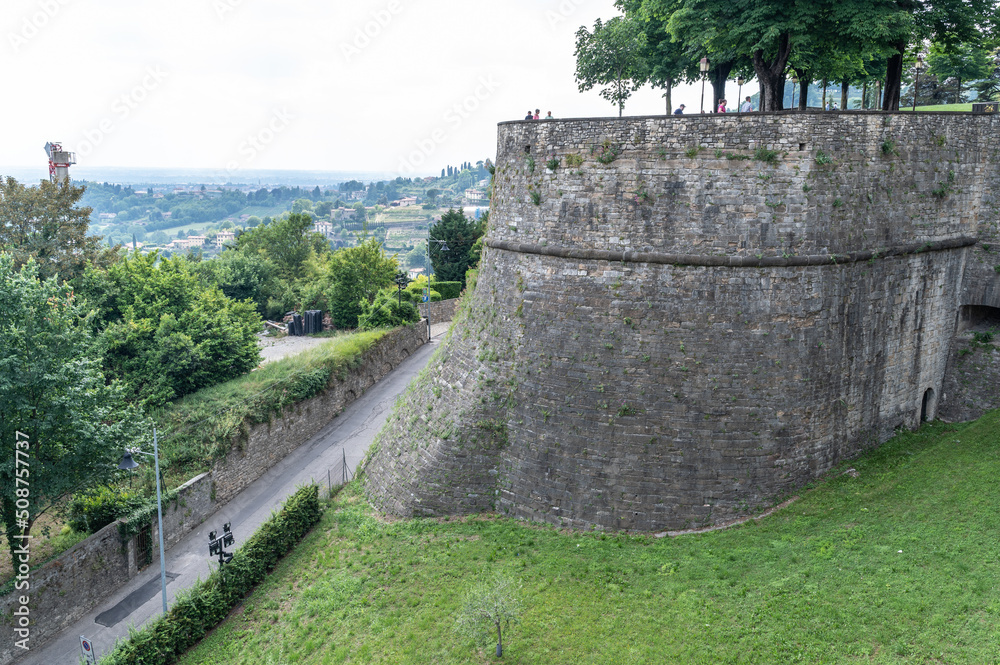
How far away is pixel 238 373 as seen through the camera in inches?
1010

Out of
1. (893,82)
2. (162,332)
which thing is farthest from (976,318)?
(162,332)

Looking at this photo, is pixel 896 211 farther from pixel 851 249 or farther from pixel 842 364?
pixel 842 364

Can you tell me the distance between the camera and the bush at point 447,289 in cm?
4353

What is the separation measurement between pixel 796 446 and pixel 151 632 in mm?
14282

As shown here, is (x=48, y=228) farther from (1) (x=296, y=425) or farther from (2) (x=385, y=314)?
(2) (x=385, y=314)

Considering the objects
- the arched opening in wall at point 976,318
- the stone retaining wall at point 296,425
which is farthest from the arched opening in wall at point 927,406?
the stone retaining wall at point 296,425

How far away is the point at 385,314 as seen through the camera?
34406 millimetres

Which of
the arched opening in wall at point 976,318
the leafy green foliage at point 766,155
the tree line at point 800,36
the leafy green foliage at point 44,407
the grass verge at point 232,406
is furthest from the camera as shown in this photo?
the grass verge at point 232,406

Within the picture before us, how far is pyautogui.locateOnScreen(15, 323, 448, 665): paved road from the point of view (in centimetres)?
1564

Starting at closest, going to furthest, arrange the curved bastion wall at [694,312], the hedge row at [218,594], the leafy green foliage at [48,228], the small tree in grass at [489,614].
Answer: the small tree in grass at [489,614] → the hedge row at [218,594] → the curved bastion wall at [694,312] → the leafy green foliage at [48,228]

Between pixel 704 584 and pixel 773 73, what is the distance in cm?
1473

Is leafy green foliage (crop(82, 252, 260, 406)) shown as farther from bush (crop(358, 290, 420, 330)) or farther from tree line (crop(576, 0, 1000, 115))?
tree line (crop(576, 0, 1000, 115))

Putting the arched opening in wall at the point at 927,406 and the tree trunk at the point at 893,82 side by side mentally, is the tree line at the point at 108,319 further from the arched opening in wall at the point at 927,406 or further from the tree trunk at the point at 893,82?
the arched opening in wall at the point at 927,406

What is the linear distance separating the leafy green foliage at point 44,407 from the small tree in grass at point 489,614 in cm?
1114
